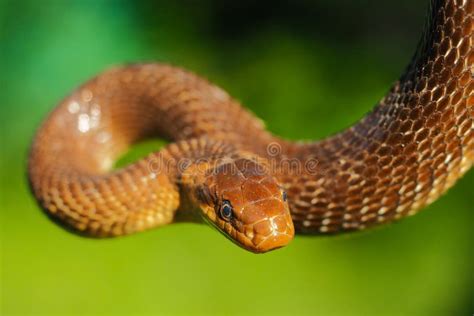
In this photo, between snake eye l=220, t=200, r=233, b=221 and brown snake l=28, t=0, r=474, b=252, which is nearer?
brown snake l=28, t=0, r=474, b=252

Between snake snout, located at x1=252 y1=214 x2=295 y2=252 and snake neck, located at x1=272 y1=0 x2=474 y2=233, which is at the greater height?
snake neck, located at x1=272 y1=0 x2=474 y2=233

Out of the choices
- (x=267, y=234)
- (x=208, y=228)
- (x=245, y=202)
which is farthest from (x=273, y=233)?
(x=208, y=228)

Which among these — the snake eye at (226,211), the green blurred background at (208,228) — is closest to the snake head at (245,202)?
the snake eye at (226,211)

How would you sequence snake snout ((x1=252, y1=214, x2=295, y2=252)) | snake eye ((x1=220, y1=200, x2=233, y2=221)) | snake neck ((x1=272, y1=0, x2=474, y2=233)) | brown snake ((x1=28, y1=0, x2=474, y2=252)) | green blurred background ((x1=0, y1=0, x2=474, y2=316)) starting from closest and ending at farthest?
snake neck ((x1=272, y1=0, x2=474, y2=233)) → brown snake ((x1=28, y1=0, x2=474, y2=252)) → snake snout ((x1=252, y1=214, x2=295, y2=252)) → snake eye ((x1=220, y1=200, x2=233, y2=221)) → green blurred background ((x1=0, y1=0, x2=474, y2=316))

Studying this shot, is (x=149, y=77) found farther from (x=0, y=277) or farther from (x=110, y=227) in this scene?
(x=0, y=277)

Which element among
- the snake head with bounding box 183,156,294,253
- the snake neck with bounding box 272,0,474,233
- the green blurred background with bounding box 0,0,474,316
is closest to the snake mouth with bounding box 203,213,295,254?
the snake head with bounding box 183,156,294,253

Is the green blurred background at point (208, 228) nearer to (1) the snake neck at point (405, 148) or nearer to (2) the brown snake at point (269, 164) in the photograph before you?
(2) the brown snake at point (269, 164)

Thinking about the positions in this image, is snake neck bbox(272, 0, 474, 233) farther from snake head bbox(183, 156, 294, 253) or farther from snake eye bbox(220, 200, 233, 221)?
snake eye bbox(220, 200, 233, 221)

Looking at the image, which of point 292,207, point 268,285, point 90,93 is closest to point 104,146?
point 90,93
